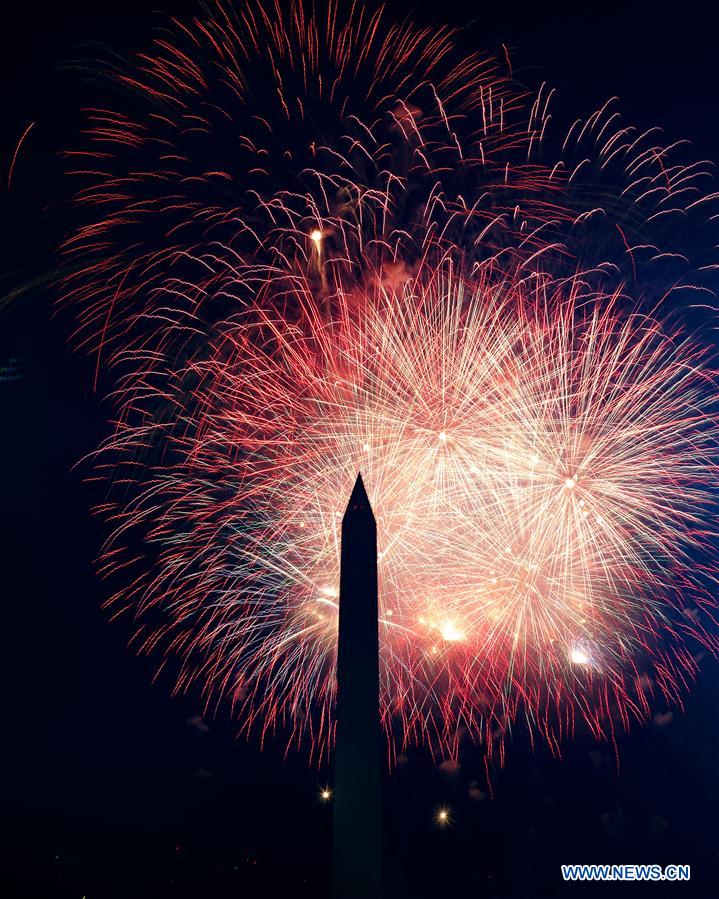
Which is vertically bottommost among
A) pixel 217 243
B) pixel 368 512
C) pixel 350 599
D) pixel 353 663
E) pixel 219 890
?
pixel 219 890

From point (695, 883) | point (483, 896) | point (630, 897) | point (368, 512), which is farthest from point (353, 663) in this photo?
point (695, 883)

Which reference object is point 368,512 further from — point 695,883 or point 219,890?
point 695,883

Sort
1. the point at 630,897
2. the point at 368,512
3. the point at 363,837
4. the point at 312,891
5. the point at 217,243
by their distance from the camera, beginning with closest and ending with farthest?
1. the point at 363,837
2. the point at 368,512
3. the point at 217,243
4. the point at 312,891
5. the point at 630,897

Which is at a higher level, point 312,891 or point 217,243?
point 217,243

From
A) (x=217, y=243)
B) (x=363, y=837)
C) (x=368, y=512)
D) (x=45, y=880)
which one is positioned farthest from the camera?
(x=45, y=880)

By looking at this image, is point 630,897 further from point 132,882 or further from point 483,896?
point 132,882

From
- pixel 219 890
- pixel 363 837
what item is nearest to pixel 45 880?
pixel 219 890

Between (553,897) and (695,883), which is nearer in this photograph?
(553,897)
